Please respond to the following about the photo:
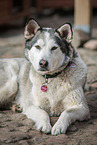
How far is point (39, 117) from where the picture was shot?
3.10 meters

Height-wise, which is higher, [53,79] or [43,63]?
[43,63]

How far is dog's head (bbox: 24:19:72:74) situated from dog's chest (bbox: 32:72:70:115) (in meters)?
0.26

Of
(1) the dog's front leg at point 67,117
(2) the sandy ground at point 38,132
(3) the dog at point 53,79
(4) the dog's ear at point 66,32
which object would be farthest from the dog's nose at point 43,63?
(2) the sandy ground at point 38,132

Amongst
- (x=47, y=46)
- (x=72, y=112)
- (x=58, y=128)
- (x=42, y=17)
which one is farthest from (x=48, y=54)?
(x=42, y=17)

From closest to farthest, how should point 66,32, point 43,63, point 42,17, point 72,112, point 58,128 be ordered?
1. point 58,128
2. point 43,63
3. point 72,112
4. point 66,32
5. point 42,17

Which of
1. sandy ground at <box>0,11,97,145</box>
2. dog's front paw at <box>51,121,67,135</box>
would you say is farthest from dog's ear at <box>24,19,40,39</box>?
dog's front paw at <box>51,121,67,135</box>

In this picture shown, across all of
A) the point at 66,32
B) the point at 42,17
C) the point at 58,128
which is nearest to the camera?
A: the point at 58,128

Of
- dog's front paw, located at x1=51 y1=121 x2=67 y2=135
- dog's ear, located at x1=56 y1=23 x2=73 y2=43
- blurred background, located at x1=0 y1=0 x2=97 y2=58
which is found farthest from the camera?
blurred background, located at x1=0 y1=0 x2=97 y2=58

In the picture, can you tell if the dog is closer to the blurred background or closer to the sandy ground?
the sandy ground

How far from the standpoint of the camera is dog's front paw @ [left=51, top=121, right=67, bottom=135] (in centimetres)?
280

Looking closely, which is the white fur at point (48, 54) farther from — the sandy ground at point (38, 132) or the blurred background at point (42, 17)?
the blurred background at point (42, 17)

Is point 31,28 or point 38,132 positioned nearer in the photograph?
point 38,132

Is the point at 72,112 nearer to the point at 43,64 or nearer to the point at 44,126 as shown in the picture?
the point at 44,126

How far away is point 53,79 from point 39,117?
0.63 metres
